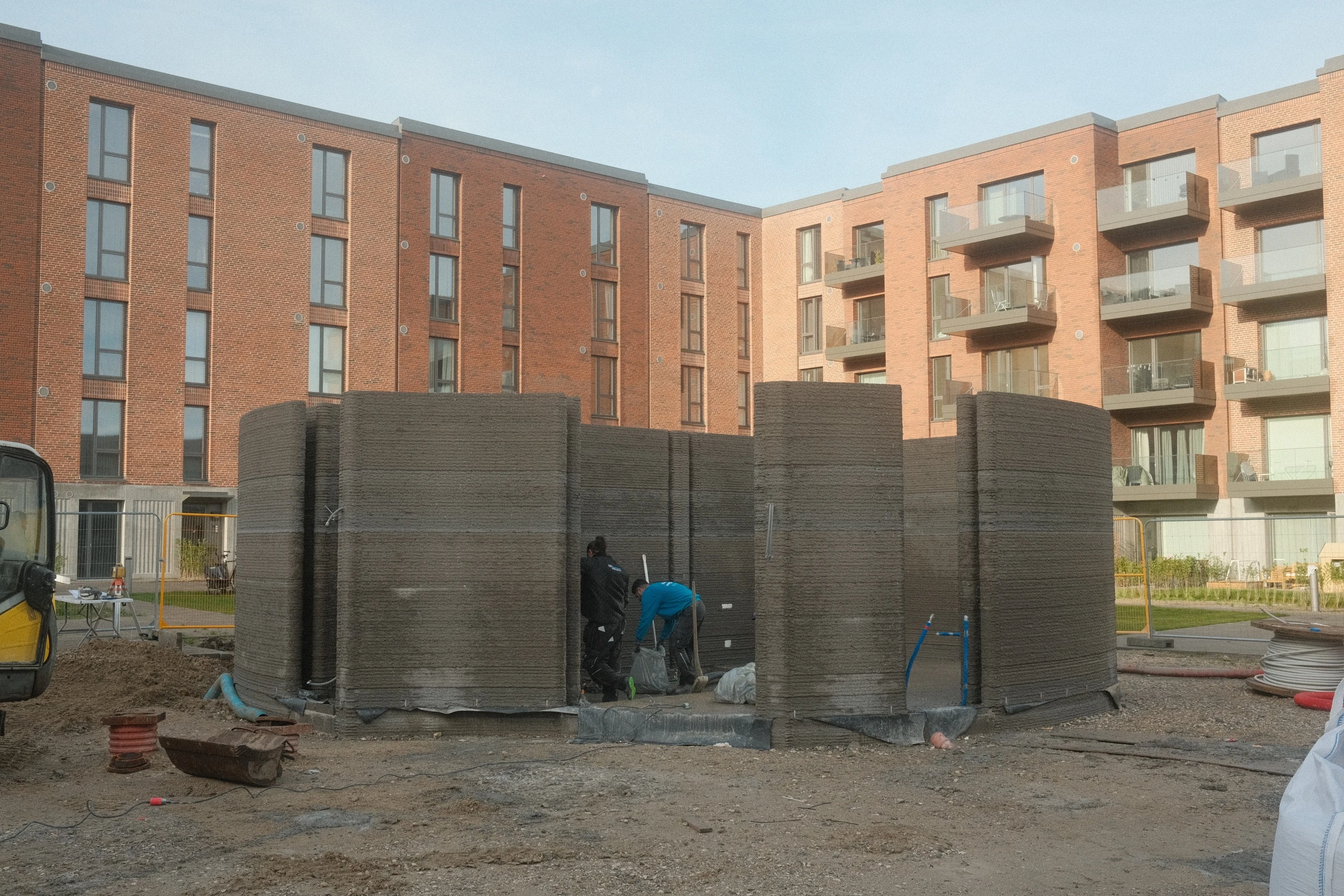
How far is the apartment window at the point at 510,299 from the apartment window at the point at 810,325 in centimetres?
1288

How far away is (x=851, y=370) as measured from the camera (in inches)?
1831

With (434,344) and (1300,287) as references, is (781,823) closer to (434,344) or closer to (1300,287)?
(1300,287)

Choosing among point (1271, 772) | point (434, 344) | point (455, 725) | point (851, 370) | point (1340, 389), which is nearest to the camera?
point (1271, 772)

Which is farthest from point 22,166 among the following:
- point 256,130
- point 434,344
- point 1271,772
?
point 1271,772

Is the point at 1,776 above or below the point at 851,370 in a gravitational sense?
below

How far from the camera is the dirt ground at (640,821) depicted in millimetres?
6320

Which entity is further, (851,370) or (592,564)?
(851,370)

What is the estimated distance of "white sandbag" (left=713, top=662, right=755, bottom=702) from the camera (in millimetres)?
10672

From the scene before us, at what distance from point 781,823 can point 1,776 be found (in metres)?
6.15

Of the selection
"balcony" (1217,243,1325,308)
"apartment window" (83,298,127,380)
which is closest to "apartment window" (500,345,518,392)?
"apartment window" (83,298,127,380)

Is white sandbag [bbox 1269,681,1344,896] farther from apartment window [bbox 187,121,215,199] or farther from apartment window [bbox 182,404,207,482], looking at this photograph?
apartment window [bbox 187,121,215,199]

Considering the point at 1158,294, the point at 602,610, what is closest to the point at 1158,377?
the point at 1158,294

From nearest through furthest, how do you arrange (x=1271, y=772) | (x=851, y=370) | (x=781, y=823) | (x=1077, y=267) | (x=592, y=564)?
(x=781, y=823), (x=1271, y=772), (x=592, y=564), (x=1077, y=267), (x=851, y=370)

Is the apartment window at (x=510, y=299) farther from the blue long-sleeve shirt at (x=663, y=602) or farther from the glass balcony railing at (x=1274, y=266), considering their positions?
the blue long-sleeve shirt at (x=663, y=602)
